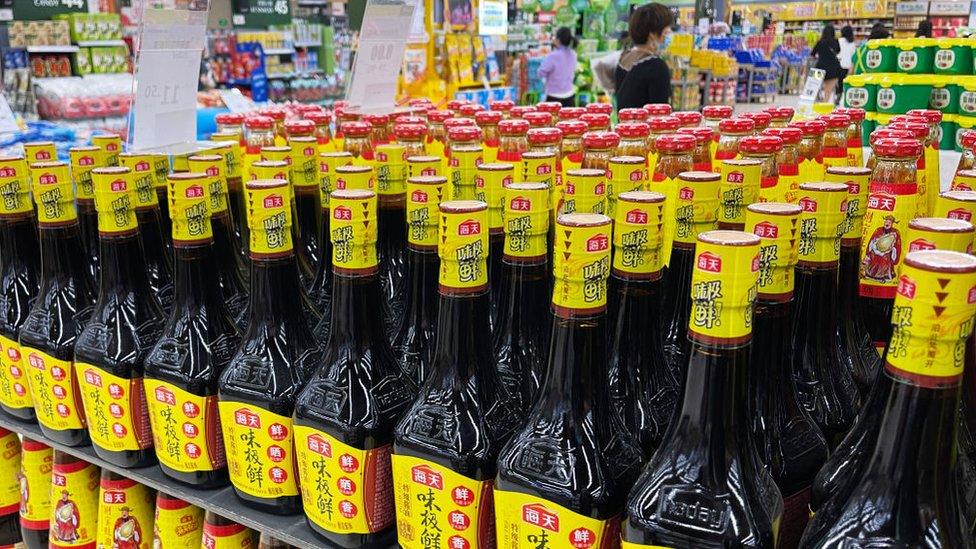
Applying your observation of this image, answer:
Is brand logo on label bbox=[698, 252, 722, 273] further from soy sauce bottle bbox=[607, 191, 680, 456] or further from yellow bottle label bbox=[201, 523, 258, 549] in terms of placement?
yellow bottle label bbox=[201, 523, 258, 549]

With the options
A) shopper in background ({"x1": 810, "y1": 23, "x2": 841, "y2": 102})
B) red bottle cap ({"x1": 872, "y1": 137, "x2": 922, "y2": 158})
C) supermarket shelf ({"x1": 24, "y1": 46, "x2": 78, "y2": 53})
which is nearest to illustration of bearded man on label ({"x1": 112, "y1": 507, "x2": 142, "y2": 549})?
red bottle cap ({"x1": 872, "y1": 137, "x2": 922, "y2": 158})

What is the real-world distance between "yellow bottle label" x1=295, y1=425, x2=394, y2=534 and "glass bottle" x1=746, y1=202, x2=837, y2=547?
1.49 feet

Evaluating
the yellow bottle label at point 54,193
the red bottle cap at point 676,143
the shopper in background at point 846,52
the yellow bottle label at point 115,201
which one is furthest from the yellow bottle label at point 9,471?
the shopper in background at point 846,52

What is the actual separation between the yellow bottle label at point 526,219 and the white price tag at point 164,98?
35.2 inches

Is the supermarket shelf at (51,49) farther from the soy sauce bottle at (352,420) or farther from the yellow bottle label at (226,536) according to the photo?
the soy sauce bottle at (352,420)

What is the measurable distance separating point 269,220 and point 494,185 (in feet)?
0.94

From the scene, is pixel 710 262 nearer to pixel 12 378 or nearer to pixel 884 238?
pixel 884 238

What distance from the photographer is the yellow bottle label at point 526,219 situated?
0.82m

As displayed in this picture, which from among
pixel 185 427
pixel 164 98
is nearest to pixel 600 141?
pixel 185 427

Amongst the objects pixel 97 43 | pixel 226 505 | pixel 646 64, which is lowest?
pixel 226 505

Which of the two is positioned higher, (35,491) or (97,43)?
(97,43)

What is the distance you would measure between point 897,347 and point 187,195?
2.80 feet

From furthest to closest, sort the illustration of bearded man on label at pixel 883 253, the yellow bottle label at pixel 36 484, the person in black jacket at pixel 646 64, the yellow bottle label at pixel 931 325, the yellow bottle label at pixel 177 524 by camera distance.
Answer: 1. the person in black jacket at pixel 646 64
2. the yellow bottle label at pixel 36 484
3. the yellow bottle label at pixel 177 524
4. the illustration of bearded man on label at pixel 883 253
5. the yellow bottle label at pixel 931 325

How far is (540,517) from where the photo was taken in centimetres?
80
